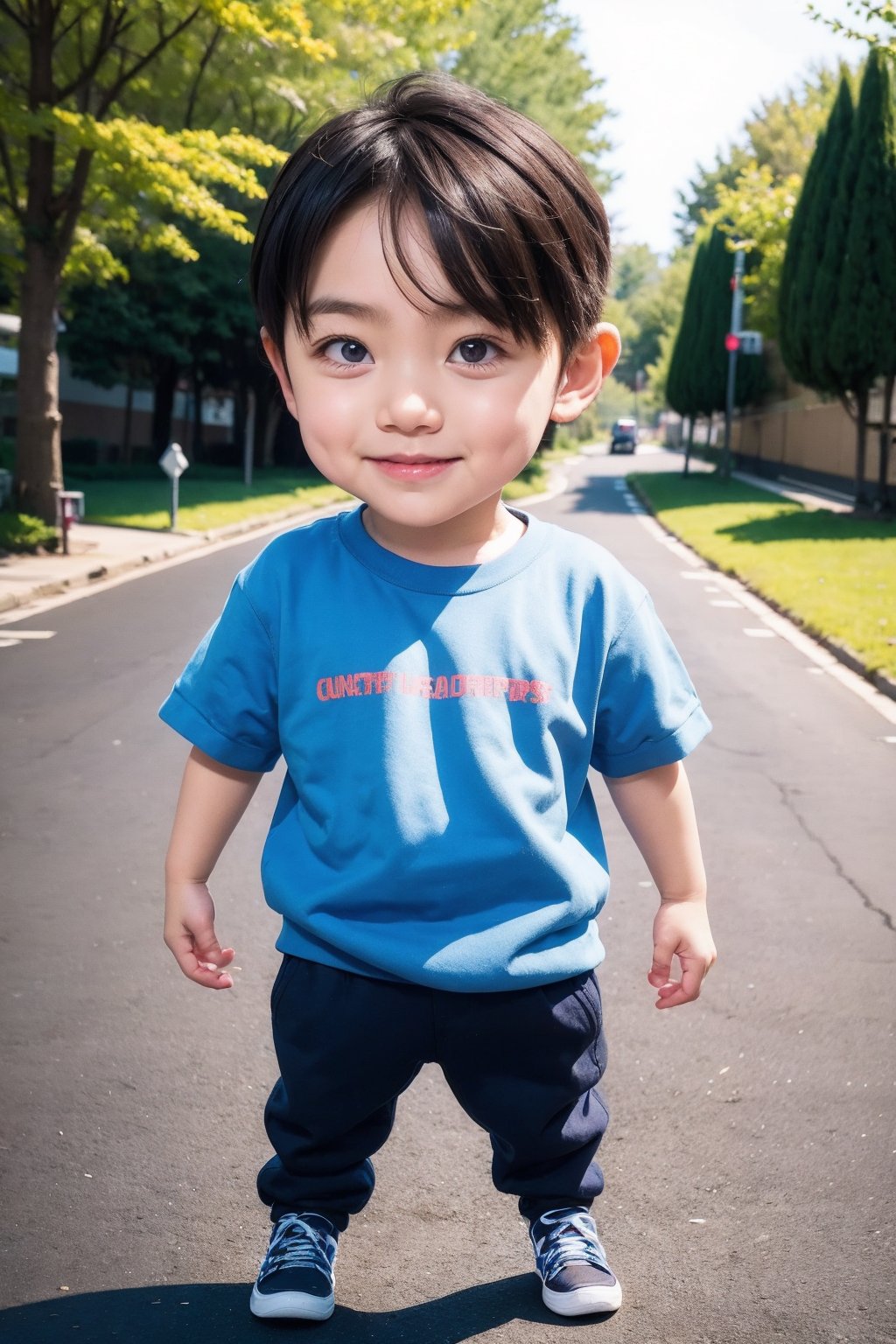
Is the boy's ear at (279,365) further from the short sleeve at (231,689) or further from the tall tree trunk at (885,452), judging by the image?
the tall tree trunk at (885,452)

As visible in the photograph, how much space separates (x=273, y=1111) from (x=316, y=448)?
3.34 feet

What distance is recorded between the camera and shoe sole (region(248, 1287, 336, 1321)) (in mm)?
2268

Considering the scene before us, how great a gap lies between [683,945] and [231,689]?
805mm

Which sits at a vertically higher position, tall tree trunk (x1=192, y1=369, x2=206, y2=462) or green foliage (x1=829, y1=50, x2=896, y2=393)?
green foliage (x1=829, y1=50, x2=896, y2=393)

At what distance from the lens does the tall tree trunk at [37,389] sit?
54.9ft

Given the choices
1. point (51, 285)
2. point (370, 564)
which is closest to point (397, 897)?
point (370, 564)

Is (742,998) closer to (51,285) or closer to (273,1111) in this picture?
(273,1111)

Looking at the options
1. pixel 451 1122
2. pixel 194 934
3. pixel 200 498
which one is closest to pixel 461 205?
pixel 194 934

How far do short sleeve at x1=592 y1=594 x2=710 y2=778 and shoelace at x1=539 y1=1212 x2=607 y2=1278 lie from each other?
0.73 meters

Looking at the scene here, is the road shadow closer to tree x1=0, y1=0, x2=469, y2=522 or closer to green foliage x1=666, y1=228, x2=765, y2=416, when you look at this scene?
tree x1=0, y1=0, x2=469, y2=522

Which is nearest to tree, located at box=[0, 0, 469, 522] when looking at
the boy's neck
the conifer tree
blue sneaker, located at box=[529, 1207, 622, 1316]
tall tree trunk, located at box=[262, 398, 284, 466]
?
the conifer tree

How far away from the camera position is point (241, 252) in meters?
32.2

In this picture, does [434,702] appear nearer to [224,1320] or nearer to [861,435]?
[224,1320]

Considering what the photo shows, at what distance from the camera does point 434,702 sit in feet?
6.63
